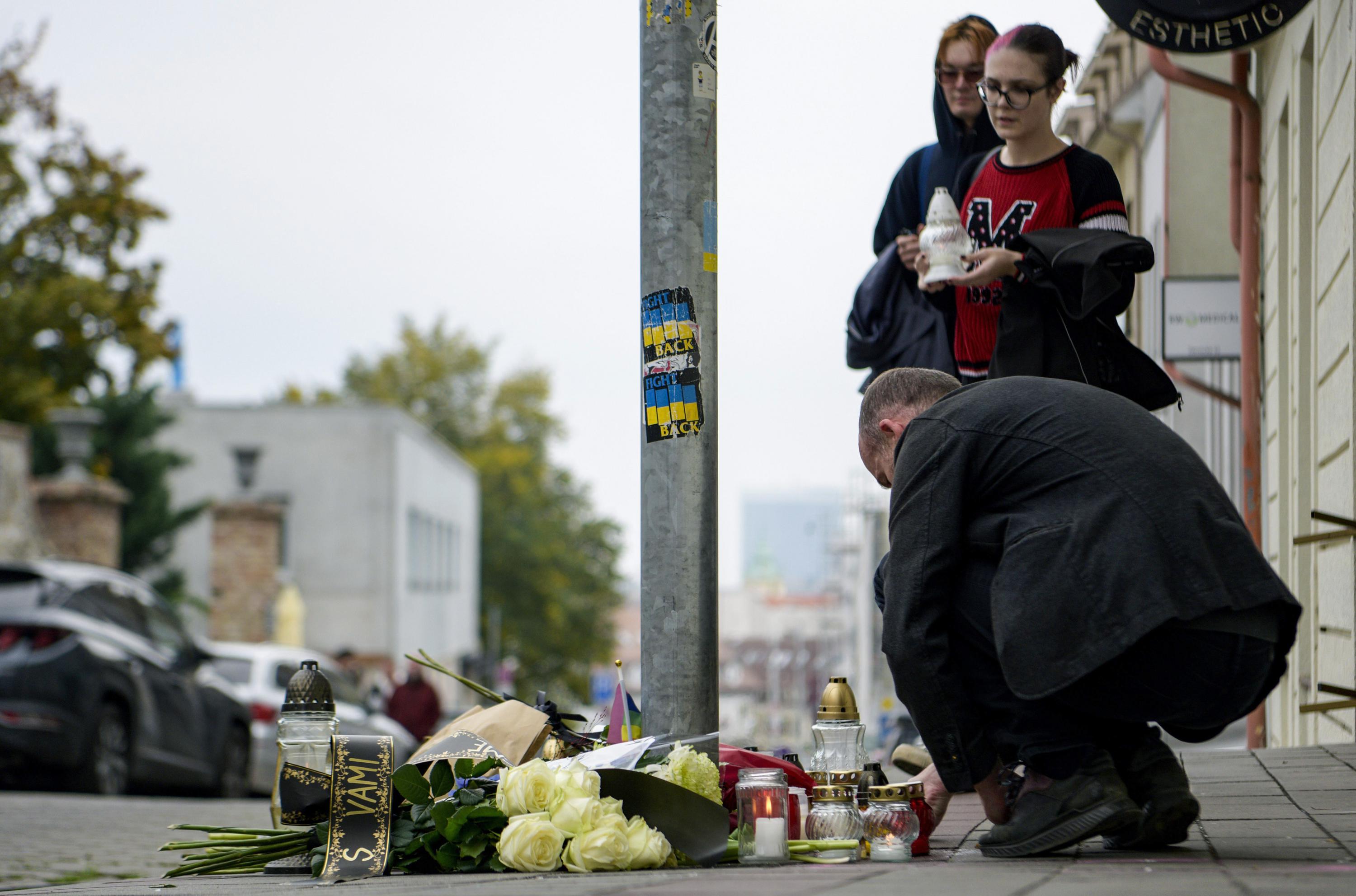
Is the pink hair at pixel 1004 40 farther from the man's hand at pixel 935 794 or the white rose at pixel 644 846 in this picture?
the white rose at pixel 644 846

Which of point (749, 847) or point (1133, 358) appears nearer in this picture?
point (749, 847)

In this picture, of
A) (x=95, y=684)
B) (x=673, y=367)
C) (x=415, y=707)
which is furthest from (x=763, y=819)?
(x=415, y=707)

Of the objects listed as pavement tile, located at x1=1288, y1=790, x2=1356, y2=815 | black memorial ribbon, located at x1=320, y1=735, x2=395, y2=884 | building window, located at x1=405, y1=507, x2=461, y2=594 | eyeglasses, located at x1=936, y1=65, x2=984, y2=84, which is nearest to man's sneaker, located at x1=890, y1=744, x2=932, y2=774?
pavement tile, located at x1=1288, y1=790, x2=1356, y2=815

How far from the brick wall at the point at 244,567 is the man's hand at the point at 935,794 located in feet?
93.9

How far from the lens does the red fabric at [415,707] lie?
1847cm

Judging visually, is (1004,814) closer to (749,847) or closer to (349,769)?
(749,847)

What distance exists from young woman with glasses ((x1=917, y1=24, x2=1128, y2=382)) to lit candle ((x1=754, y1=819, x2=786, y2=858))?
182 centimetres

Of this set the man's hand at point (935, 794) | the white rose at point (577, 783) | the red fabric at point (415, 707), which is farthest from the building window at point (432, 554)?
the white rose at point (577, 783)

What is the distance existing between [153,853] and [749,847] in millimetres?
4341

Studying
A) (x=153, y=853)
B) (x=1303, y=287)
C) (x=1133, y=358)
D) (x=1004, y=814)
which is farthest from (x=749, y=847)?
(x=1303, y=287)

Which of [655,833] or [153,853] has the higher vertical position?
[655,833]

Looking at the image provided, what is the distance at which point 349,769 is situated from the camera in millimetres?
4059

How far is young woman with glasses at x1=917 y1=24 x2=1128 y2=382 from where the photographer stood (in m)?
4.84

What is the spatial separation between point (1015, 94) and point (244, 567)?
29331 mm
